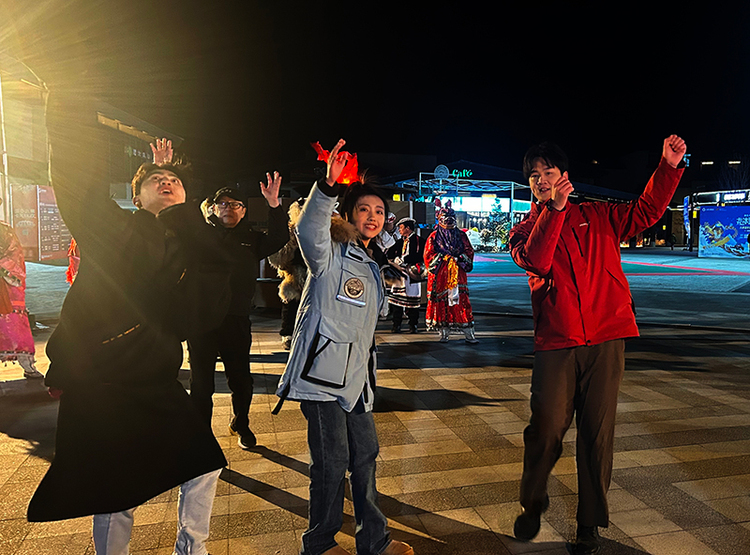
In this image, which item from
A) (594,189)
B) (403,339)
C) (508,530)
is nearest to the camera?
(508,530)

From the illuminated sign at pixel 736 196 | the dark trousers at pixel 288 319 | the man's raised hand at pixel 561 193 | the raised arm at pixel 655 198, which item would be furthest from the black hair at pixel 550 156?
the illuminated sign at pixel 736 196

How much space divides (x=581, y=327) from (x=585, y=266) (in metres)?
0.30

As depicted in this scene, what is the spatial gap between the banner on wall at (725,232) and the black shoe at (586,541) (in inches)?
1368

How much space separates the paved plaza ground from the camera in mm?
2814

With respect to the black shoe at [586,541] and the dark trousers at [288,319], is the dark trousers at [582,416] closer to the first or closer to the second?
the black shoe at [586,541]

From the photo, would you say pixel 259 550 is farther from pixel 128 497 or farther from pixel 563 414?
pixel 563 414

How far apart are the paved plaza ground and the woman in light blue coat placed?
1.27 ft

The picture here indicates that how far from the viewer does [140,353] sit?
1.97 metres

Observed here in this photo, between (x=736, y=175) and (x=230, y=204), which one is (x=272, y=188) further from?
(x=736, y=175)

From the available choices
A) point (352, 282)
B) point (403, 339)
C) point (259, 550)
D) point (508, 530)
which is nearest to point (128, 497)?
point (259, 550)

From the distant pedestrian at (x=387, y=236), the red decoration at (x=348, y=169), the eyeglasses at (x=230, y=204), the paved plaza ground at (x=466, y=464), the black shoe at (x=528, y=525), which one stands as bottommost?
the paved plaza ground at (x=466, y=464)

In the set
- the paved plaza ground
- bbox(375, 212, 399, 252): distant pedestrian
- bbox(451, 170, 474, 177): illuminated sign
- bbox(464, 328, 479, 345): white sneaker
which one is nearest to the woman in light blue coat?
the paved plaza ground

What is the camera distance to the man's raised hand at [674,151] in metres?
2.60

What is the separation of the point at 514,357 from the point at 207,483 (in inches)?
211
